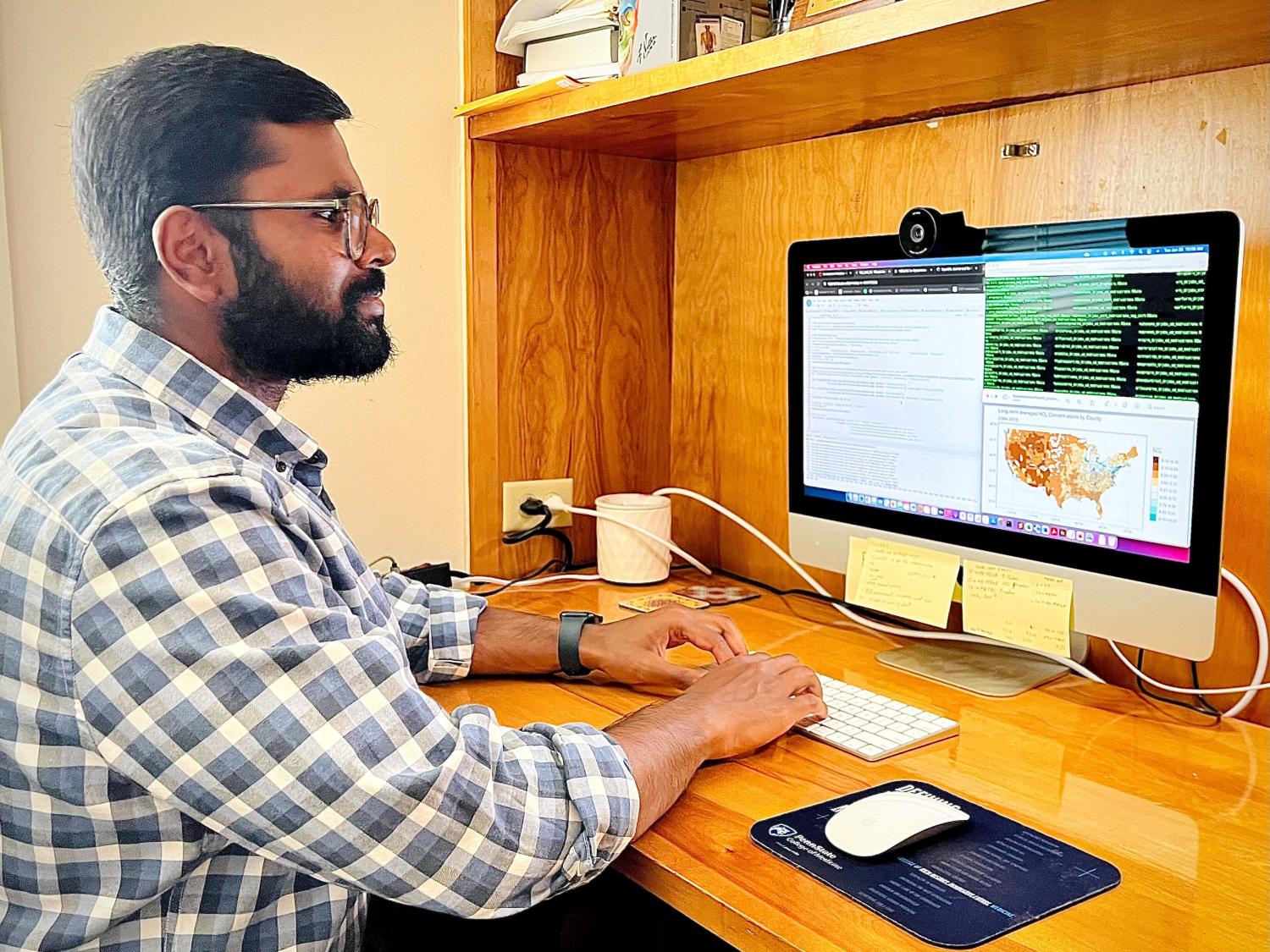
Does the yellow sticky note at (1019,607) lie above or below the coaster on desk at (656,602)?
above

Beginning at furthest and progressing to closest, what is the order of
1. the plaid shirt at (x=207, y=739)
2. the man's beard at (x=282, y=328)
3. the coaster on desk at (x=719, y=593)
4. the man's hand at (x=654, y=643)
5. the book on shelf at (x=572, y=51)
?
the coaster on desk at (x=719, y=593) → the book on shelf at (x=572, y=51) → the man's hand at (x=654, y=643) → the man's beard at (x=282, y=328) → the plaid shirt at (x=207, y=739)

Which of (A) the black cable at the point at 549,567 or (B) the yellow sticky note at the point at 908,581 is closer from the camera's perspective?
(B) the yellow sticky note at the point at 908,581

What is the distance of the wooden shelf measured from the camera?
1013 millimetres

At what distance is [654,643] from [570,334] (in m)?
0.68

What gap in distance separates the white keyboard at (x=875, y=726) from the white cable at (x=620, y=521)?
55 centimetres

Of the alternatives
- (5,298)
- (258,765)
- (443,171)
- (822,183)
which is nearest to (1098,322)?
(822,183)

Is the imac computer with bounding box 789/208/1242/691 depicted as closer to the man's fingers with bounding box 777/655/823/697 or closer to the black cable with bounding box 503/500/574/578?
the man's fingers with bounding box 777/655/823/697

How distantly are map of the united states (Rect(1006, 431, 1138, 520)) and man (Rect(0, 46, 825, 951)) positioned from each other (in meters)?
0.35

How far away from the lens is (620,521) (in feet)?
5.64

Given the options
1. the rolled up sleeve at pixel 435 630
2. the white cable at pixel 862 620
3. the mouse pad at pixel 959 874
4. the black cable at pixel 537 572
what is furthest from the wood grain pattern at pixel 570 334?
the mouse pad at pixel 959 874

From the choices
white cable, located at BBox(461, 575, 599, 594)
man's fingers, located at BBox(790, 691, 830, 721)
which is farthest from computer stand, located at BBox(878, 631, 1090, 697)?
white cable, located at BBox(461, 575, 599, 594)

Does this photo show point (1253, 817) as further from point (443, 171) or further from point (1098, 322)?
point (443, 171)

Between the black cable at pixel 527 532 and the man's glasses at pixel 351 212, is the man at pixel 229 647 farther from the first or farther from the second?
the black cable at pixel 527 532

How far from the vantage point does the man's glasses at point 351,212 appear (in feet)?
3.39
